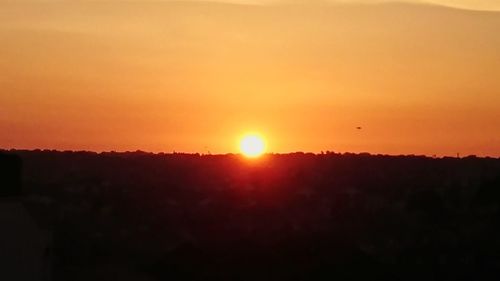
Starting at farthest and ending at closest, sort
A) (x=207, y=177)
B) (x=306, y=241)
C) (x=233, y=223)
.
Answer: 1. (x=207, y=177)
2. (x=233, y=223)
3. (x=306, y=241)

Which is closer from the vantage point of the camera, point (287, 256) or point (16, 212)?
point (16, 212)

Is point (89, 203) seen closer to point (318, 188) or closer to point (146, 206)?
point (146, 206)

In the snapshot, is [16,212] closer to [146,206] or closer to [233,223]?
[233,223]

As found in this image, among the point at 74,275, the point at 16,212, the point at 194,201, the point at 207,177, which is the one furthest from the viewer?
the point at 207,177

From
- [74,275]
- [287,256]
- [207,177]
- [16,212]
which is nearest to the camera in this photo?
[16,212]

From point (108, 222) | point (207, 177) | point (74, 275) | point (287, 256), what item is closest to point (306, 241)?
point (287, 256)

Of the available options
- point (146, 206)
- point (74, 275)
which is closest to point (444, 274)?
point (74, 275)
